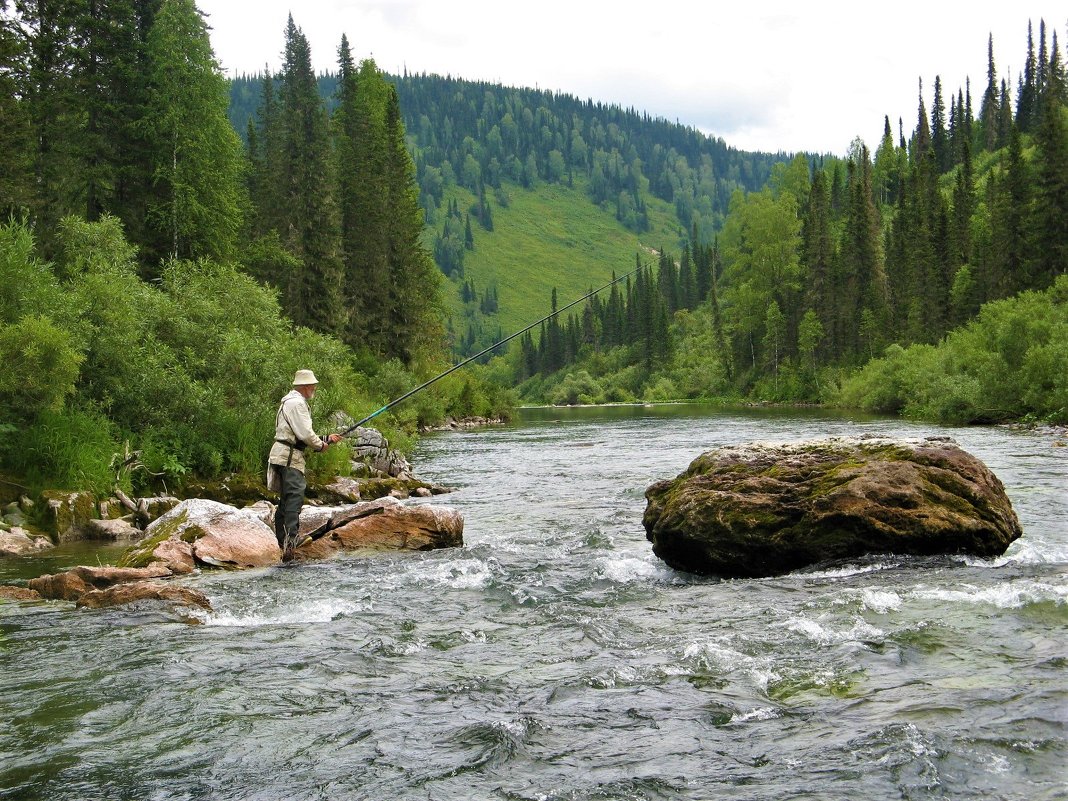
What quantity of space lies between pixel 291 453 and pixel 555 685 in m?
6.71

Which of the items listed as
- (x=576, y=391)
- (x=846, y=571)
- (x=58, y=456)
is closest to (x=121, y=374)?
(x=58, y=456)

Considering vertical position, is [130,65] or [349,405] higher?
[130,65]

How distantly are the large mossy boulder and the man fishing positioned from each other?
4866 mm

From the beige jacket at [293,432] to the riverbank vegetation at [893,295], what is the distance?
28.5m

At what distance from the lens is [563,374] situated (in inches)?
5374

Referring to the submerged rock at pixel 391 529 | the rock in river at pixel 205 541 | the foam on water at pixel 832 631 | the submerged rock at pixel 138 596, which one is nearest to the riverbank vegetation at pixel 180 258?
the rock in river at pixel 205 541

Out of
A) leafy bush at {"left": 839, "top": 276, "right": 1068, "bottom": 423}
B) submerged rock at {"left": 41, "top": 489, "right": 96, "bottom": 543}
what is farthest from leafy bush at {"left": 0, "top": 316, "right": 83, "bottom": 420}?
leafy bush at {"left": 839, "top": 276, "right": 1068, "bottom": 423}

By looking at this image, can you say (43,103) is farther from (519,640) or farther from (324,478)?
(519,640)

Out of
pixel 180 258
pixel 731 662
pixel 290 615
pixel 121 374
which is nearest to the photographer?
pixel 731 662

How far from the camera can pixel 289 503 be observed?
488 inches

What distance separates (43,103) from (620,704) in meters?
Result: 27.3

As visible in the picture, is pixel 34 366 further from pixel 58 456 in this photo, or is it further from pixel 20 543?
pixel 20 543

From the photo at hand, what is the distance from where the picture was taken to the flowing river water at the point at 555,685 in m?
5.11

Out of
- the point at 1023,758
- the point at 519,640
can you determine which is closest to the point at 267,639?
the point at 519,640
